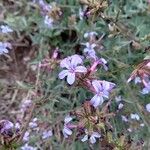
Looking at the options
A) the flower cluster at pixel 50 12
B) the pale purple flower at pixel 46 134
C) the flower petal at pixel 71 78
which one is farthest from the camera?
the flower cluster at pixel 50 12

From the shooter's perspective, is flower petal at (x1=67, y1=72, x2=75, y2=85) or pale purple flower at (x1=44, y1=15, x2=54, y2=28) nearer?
flower petal at (x1=67, y1=72, x2=75, y2=85)

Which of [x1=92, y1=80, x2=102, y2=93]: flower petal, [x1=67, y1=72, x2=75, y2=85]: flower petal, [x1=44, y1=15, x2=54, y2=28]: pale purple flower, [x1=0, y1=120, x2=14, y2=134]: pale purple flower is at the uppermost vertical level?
[x1=44, y1=15, x2=54, y2=28]: pale purple flower

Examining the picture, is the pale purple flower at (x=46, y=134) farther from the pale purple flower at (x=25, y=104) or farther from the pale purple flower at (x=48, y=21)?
the pale purple flower at (x=48, y=21)

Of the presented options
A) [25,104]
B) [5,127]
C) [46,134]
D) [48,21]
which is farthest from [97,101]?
[48,21]

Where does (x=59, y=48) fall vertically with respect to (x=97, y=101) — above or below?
above

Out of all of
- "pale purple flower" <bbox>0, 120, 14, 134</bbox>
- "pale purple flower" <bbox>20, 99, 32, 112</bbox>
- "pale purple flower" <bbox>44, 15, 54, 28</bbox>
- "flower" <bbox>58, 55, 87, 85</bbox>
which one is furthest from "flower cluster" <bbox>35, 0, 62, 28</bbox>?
"pale purple flower" <bbox>0, 120, 14, 134</bbox>

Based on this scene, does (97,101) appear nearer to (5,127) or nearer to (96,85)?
(96,85)

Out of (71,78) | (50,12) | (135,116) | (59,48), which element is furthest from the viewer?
(59,48)

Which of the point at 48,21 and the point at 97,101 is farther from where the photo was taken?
the point at 48,21

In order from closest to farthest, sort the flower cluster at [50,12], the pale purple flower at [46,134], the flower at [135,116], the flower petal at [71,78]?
1. the flower petal at [71,78]
2. the flower at [135,116]
3. the pale purple flower at [46,134]
4. the flower cluster at [50,12]

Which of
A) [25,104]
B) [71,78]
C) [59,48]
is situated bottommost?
[71,78]

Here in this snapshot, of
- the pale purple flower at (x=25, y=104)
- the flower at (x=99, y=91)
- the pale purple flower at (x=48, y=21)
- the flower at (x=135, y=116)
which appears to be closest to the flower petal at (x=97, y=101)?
the flower at (x=99, y=91)

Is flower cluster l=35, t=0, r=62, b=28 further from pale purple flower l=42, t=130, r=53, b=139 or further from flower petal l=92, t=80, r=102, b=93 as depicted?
flower petal l=92, t=80, r=102, b=93
